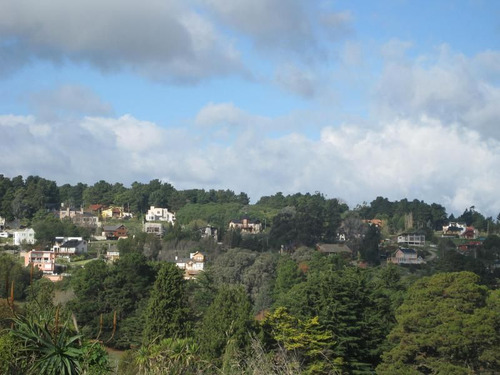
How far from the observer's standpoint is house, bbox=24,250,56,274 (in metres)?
47.5

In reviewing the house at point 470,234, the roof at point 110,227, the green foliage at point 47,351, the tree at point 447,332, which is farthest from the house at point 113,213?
the green foliage at point 47,351

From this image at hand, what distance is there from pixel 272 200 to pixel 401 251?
114ft

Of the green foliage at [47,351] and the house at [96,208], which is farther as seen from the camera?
the house at [96,208]

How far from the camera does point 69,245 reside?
55.7 meters

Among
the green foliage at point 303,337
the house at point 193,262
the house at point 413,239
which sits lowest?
the green foliage at point 303,337

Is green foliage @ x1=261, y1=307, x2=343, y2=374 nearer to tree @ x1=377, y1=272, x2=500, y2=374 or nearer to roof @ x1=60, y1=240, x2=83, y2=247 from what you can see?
tree @ x1=377, y1=272, x2=500, y2=374

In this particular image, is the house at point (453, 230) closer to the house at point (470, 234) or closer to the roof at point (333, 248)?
the house at point (470, 234)

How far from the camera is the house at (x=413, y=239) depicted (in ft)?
226

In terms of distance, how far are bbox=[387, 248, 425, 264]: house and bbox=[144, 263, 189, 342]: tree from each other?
35940mm

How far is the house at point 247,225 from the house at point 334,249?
47.4 feet

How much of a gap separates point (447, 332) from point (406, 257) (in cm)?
3918

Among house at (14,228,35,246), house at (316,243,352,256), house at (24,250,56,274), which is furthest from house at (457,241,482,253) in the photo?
house at (14,228,35,246)

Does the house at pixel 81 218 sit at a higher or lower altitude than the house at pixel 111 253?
higher

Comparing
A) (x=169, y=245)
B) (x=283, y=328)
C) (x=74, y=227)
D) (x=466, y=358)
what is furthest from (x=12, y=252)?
(x=466, y=358)
